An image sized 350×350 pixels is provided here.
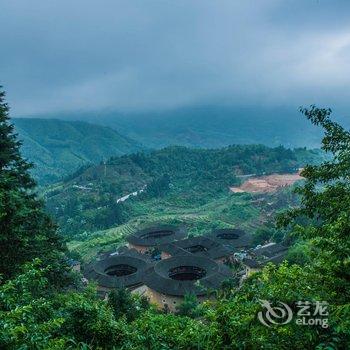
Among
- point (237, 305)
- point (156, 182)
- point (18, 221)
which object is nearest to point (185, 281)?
point (18, 221)

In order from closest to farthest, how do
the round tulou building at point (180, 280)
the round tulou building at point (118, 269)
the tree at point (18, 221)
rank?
the tree at point (18, 221), the round tulou building at point (180, 280), the round tulou building at point (118, 269)

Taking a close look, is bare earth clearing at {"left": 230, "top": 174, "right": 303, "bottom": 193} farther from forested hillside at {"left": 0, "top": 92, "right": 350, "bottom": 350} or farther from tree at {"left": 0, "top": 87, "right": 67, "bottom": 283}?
forested hillside at {"left": 0, "top": 92, "right": 350, "bottom": 350}

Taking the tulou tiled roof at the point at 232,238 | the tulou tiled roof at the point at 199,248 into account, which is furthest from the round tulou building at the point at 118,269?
the tulou tiled roof at the point at 232,238

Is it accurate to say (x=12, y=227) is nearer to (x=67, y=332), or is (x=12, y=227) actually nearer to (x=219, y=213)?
(x=67, y=332)

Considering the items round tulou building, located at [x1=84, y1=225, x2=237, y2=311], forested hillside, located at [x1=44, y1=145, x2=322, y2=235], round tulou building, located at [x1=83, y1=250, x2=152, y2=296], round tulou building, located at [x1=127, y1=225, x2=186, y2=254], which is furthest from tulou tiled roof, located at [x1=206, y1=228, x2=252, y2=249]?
forested hillside, located at [x1=44, y1=145, x2=322, y2=235]

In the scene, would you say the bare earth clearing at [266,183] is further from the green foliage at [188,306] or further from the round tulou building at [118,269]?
the green foliage at [188,306]

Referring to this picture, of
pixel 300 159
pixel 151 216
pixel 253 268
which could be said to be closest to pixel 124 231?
pixel 151 216
